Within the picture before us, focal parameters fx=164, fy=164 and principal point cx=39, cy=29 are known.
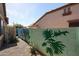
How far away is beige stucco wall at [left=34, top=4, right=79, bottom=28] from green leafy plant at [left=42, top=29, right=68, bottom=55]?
385cm

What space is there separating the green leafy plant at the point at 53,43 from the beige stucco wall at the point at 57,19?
3847 mm

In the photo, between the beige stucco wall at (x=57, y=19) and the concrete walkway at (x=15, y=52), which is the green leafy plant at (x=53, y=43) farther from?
the beige stucco wall at (x=57, y=19)

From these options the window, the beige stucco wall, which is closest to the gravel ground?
the beige stucco wall

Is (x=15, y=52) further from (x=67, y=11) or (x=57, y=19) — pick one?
(x=57, y=19)

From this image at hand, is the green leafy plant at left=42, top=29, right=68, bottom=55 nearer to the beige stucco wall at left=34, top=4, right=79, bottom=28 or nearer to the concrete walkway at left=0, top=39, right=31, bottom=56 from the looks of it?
the concrete walkway at left=0, top=39, right=31, bottom=56

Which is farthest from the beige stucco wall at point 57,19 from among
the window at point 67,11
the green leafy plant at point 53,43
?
the green leafy plant at point 53,43

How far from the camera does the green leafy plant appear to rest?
569 centimetres

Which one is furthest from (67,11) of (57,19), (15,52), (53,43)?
(53,43)

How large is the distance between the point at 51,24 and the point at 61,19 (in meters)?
0.79

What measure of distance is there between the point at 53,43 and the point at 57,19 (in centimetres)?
584

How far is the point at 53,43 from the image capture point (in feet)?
20.3

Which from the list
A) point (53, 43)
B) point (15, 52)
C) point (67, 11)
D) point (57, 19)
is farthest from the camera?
point (57, 19)

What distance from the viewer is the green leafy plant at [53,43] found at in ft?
18.7

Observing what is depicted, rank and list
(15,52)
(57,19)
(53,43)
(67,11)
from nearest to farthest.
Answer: (53,43) → (15,52) → (67,11) → (57,19)
